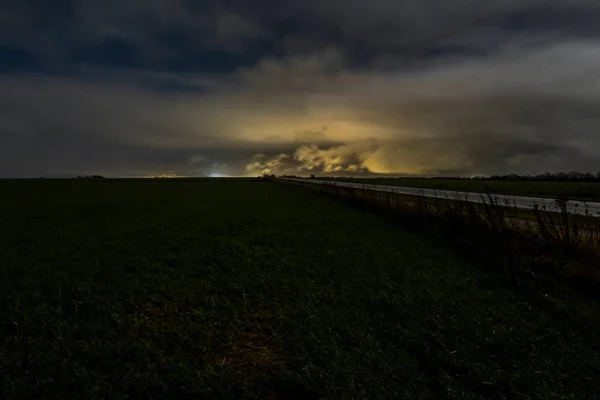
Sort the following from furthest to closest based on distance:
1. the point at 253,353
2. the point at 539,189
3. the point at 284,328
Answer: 1. the point at 539,189
2. the point at 284,328
3. the point at 253,353

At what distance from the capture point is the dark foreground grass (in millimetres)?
4543

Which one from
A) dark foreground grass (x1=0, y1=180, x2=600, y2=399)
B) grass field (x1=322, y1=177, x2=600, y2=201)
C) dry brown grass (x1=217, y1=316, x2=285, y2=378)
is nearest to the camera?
dark foreground grass (x1=0, y1=180, x2=600, y2=399)

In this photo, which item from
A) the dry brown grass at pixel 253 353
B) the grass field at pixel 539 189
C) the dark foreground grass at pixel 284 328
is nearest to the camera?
the dark foreground grass at pixel 284 328

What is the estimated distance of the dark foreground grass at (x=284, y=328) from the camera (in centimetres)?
454

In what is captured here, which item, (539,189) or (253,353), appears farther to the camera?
(539,189)

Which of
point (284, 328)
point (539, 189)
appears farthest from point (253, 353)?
point (539, 189)

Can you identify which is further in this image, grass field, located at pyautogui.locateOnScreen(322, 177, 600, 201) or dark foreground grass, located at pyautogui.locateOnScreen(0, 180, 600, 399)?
grass field, located at pyautogui.locateOnScreen(322, 177, 600, 201)

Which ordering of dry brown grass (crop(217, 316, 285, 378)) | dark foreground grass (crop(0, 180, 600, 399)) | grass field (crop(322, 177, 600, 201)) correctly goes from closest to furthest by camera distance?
1. dark foreground grass (crop(0, 180, 600, 399))
2. dry brown grass (crop(217, 316, 285, 378))
3. grass field (crop(322, 177, 600, 201))

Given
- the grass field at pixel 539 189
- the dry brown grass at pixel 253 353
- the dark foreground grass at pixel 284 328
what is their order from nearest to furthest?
the dark foreground grass at pixel 284 328
the dry brown grass at pixel 253 353
the grass field at pixel 539 189

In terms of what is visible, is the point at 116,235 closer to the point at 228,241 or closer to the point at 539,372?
the point at 228,241

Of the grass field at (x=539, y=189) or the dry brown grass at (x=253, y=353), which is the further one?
the grass field at (x=539, y=189)

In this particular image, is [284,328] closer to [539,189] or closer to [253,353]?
[253,353]

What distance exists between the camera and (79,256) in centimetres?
1092

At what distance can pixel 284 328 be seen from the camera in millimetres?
6070
